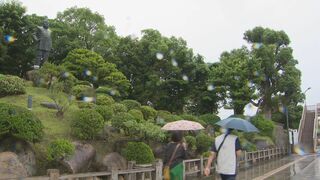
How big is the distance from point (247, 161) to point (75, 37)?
18.2 metres

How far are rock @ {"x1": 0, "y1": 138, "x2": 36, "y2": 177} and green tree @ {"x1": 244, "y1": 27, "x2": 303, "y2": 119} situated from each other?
30487 mm

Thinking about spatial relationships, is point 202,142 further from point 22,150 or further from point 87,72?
point 22,150

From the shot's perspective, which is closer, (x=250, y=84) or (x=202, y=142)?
(x=202, y=142)

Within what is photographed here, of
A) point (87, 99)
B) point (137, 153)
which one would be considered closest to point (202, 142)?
point (87, 99)

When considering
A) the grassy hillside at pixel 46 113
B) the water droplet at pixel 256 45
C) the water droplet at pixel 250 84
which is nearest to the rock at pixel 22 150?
the grassy hillside at pixel 46 113

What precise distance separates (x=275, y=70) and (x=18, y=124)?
33.9 m

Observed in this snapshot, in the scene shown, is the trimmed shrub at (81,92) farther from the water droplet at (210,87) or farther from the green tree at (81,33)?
the water droplet at (210,87)

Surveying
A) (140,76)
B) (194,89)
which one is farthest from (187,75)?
(140,76)

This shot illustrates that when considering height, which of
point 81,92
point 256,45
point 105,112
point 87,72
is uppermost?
point 256,45

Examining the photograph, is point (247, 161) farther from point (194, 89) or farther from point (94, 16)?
point (94, 16)

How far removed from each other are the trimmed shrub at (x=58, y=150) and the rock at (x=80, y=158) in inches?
12.4

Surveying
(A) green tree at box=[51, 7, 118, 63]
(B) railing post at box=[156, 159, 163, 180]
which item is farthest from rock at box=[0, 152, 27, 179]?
(A) green tree at box=[51, 7, 118, 63]

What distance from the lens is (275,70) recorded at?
41.4 m

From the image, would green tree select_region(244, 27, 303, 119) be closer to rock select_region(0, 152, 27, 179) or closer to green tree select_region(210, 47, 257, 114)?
green tree select_region(210, 47, 257, 114)
